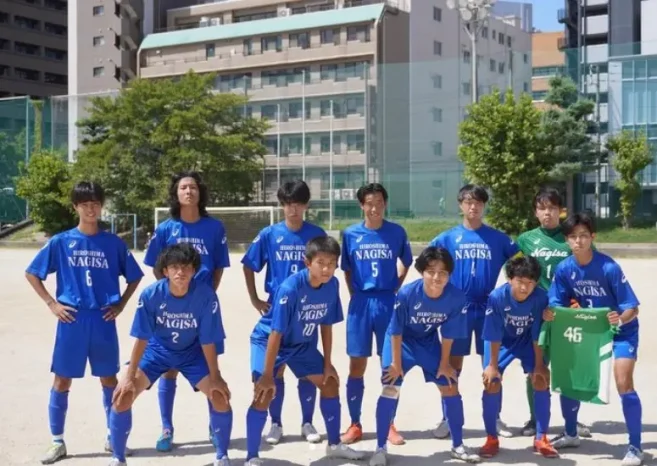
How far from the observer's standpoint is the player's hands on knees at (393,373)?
5668 millimetres

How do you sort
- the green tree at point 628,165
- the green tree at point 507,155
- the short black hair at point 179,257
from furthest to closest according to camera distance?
the green tree at point 628,165
the green tree at point 507,155
the short black hair at point 179,257

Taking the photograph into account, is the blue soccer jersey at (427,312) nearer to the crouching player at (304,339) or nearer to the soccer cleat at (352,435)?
the crouching player at (304,339)

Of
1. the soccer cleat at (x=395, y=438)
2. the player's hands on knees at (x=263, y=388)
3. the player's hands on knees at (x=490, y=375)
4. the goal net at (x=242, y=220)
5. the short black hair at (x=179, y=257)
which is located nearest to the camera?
the short black hair at (x=179, y=257)

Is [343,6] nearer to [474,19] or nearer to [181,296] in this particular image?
[474,19]

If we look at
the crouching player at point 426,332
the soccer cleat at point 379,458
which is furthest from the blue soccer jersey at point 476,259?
the soccer cleat at point 379,458

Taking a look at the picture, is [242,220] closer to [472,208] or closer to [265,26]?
[265,26]

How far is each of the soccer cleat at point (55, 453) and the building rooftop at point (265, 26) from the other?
159ft

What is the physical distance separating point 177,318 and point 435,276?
1811 millimetres

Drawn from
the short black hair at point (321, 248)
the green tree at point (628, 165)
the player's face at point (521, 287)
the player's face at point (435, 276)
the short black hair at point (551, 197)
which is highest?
the green tree at point (628, 165)

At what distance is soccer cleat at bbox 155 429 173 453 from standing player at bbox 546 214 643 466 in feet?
9.55

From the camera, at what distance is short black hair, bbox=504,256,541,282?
573 centimetres

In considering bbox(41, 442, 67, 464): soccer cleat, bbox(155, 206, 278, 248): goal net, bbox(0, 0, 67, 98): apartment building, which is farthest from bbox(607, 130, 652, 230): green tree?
bbox(0, 0, 67, 98): apartment building

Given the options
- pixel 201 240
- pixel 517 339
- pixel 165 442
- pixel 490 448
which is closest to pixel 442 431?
pixel 490 448

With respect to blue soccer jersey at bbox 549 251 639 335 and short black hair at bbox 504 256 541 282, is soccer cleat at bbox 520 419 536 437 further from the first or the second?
short black hair at bbox 504 256 541 282
